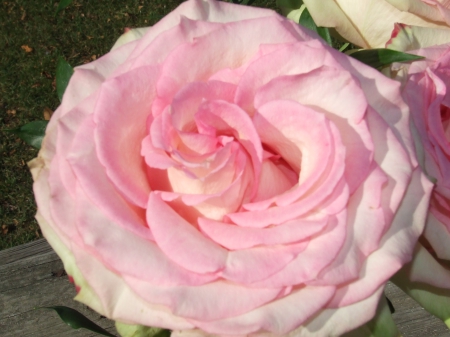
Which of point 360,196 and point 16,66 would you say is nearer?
point 360,196

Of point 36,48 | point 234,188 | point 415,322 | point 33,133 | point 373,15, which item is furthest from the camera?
point 36,48

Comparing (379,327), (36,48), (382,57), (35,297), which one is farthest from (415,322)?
(36,48)

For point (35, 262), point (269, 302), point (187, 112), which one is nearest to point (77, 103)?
point (187, 112)

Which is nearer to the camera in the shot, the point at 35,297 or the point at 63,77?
the point at 63,77

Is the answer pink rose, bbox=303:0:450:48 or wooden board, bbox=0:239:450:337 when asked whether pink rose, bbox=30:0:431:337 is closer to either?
pink rose, bbox=303:0:450:48

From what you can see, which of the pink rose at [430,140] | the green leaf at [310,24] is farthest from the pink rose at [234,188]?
the green leaf at [310,24]

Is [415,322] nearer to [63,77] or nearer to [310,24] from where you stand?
[310,24]

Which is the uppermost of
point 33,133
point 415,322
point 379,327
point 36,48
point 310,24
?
point 310,24

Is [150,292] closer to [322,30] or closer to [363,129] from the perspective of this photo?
[363,129]
